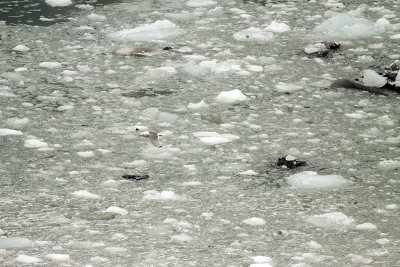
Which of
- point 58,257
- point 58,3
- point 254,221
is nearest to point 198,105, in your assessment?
point 254,221

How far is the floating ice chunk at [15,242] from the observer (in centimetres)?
243

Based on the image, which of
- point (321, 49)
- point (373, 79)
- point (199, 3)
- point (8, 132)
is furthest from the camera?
point (199, 3)

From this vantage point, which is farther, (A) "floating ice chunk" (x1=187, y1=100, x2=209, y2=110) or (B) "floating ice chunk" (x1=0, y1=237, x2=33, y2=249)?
(A) "floating ice chunk" (x1=187, y1=100, x2=209, y2=110)

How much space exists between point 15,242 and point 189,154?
889mm

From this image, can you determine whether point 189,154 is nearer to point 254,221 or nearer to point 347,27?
point 254,221

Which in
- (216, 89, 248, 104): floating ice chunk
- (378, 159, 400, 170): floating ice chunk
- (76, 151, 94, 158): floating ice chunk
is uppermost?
(216, 89, 248, 104): floating ice chunk

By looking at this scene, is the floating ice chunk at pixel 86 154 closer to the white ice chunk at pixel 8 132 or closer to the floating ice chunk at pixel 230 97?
the white ice chunk at pixel 8 132

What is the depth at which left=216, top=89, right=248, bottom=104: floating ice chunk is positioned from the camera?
3.67 m

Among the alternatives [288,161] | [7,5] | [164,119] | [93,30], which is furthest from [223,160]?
[7,5]

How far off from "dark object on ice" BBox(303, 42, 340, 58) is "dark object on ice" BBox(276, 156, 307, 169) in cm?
137

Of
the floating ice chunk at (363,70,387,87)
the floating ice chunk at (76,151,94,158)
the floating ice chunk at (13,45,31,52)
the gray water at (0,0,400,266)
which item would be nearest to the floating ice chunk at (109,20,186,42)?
the gray water at (0,0,400,266)

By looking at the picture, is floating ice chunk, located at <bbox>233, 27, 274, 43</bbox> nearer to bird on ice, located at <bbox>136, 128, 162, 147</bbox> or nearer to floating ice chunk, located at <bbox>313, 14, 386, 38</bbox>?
floating ice chunk, located at <bbox>313, 14, 386, 38</bbox>

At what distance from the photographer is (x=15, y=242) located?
245 cm

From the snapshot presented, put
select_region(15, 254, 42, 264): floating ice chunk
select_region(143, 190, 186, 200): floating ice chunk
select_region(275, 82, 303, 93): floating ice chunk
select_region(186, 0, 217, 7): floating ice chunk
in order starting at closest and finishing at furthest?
select_region(15, 254, 42, 264): floating ice chunk < select_region(143, 190, 186, 200): floating ice chunk < select_region(275, 82, 303, 93): floating ice chunk < select_region(186, 0, 217, 7): floating ice chunk
